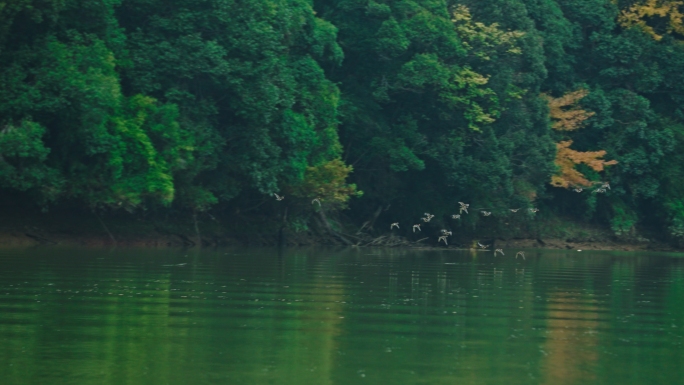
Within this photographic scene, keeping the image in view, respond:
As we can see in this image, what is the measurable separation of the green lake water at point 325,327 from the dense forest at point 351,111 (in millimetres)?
9191

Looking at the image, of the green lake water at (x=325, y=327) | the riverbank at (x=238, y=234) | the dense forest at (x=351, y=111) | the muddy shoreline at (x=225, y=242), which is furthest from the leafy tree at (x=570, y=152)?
the green lake water at (x=325, y=327)

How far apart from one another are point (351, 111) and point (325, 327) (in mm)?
30040

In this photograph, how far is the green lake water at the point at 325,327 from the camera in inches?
435

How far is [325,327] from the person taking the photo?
14.2 metres

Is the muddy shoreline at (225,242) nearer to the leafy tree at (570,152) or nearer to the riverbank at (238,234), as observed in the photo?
the riverbank at (238,234)

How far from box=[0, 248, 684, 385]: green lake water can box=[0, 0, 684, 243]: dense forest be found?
9191mm

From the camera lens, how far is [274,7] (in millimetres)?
37594

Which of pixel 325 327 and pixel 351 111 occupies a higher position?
pixel 351 111

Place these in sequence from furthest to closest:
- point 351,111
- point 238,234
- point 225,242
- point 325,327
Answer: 1. point 351,111
2. point 238,234
3. point 225,242
4. point 325,327

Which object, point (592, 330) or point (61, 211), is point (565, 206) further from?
point (592, 330)

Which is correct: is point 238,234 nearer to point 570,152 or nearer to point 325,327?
point 570,152

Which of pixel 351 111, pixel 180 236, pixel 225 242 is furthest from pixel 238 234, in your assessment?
pixel 351 111

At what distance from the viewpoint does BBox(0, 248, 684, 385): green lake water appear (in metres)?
11.1

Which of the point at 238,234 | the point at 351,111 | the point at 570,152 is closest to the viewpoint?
the point at 238,234
